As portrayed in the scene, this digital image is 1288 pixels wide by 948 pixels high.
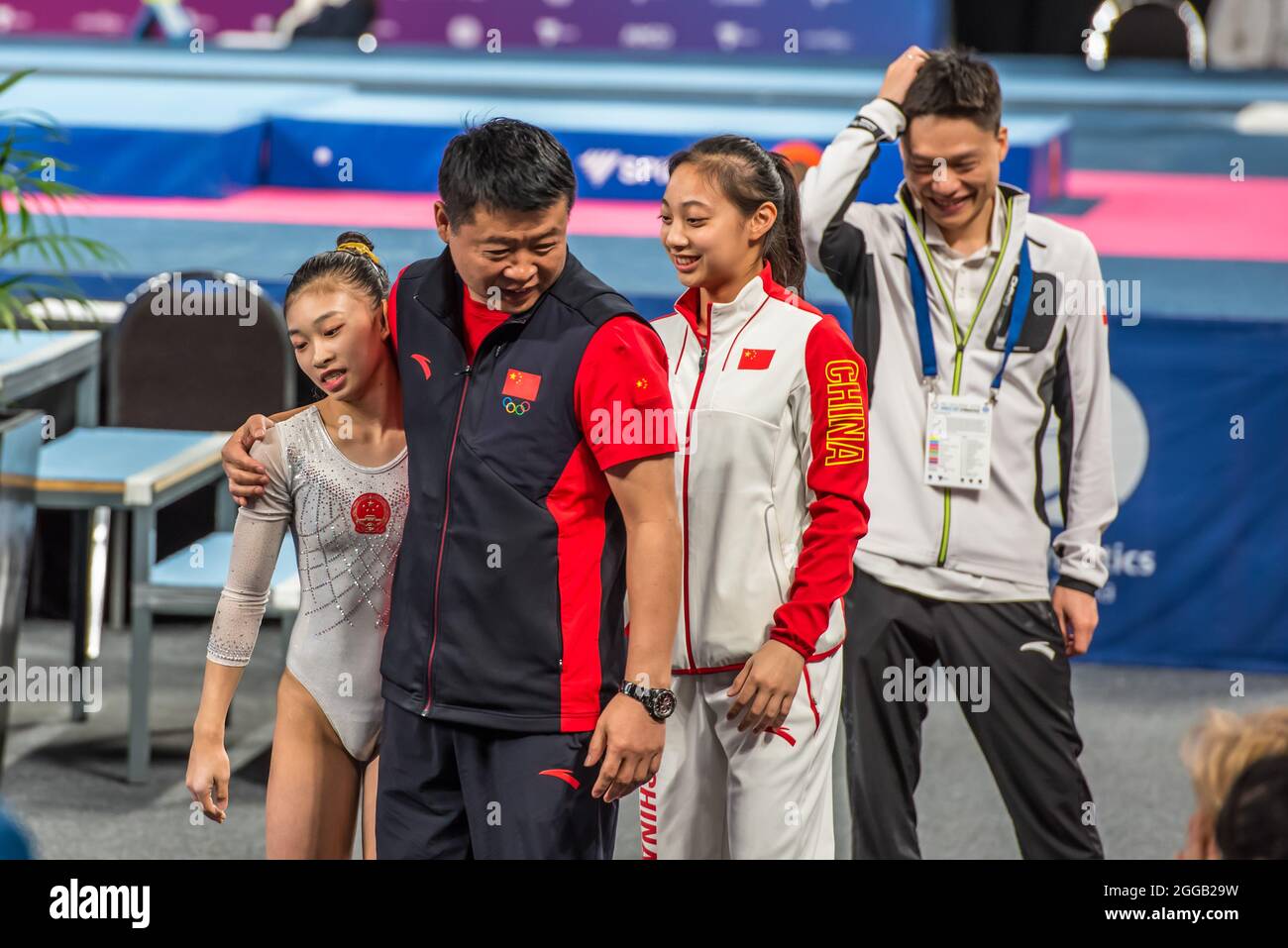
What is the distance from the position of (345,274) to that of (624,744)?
78cm

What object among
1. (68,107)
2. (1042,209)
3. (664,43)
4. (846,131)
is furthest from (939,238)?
(664,43)

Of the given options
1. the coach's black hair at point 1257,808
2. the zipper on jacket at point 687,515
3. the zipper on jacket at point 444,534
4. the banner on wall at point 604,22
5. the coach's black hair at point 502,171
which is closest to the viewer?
the coach's black hair at point 1257,808

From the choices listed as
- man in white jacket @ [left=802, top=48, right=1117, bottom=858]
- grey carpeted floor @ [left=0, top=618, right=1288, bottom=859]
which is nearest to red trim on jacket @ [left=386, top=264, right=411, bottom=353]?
man in white jacket @ [left=802, top=48, right=1117, bottom=858]

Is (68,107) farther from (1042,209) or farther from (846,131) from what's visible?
(846,131)

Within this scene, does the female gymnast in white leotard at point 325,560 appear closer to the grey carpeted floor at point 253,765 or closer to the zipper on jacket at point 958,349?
the zipper on jacket at point 958,349

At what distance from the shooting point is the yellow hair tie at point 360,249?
99.7 inches

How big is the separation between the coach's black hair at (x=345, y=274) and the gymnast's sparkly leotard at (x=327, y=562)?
0.62 feet

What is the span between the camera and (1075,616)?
3.06m

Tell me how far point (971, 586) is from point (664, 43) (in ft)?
24.1

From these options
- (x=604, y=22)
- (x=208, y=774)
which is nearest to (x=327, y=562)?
(x=208, y=774)

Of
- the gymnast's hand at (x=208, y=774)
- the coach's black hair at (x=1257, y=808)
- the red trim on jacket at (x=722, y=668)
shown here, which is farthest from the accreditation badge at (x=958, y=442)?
the coach's black hair at (x=1257, y=808)

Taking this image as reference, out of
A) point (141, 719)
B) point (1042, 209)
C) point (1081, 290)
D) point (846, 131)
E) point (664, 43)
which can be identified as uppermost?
point (664, 43)

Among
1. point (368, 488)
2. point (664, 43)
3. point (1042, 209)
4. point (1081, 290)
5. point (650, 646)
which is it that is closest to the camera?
point (650, 646)

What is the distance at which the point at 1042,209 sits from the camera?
7156 mm
